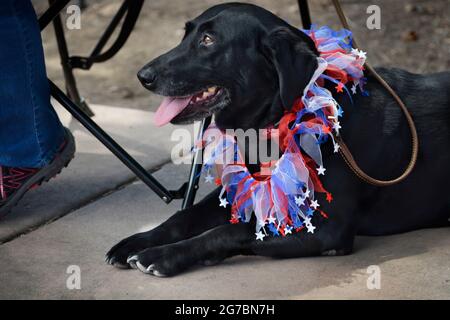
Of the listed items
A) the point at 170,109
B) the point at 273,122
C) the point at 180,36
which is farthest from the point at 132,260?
the point at 180,36

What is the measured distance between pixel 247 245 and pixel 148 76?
0.62 m

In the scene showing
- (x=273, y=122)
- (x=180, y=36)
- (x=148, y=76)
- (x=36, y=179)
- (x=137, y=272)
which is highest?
(x=180, y=36)

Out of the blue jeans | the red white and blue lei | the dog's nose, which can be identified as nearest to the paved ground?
the red white and blue lei

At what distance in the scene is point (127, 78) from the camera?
490 cm

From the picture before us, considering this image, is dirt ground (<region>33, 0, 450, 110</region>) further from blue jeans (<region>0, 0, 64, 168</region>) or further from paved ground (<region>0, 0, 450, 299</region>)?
blue jeans (<region>0, 0, 64, 168</region>)

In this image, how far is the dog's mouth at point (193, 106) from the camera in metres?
2.54

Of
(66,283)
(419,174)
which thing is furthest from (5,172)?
(419,174)

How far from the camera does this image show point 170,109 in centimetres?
258

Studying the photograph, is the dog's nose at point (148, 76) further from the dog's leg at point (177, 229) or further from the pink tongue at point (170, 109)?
the dog's leg at point (177, 229)

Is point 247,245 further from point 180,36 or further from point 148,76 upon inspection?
point 180,36

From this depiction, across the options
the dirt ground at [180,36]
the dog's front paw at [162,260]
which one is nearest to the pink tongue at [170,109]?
the dog's front paw at [162,260]

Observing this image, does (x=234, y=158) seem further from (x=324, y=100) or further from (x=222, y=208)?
(x=324, y=100)

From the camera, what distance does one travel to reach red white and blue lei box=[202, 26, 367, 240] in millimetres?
2449

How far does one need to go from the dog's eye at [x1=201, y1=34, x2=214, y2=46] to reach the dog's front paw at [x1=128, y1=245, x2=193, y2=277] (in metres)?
0.65
